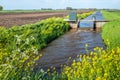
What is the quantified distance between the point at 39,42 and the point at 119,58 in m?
15.7

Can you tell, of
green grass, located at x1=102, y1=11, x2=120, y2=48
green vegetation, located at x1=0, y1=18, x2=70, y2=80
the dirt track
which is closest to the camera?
green vegetation, located at x1=0, y1=18, x2=70, y2=80

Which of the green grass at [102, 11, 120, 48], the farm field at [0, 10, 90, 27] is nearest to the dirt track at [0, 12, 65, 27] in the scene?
the farm field at [0, 10, 90, 27]

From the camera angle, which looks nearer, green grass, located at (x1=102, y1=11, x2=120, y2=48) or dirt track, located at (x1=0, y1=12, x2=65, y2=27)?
green grass, located at (x1=102, y1=11, x2=120, y2=48)

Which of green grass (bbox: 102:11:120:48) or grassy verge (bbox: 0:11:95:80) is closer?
grassy verge (bbox: 0:11:95:80)

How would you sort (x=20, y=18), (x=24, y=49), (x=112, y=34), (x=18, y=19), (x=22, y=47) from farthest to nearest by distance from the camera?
1. (x=20, y=18)
2. (x=18, y=19)
3. (x=112, y=34)
4. (x=24, y=49)
5. (x=22, y=47)

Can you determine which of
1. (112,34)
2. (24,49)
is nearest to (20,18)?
(112,34)

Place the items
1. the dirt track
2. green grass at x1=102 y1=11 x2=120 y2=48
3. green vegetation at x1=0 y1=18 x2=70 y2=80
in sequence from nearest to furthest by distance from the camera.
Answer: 1. green vegetation at x1=0 y1=18 x2=70 y2=80
2. green grass at x1=102 y1=11 x2=120 y2=48
3. the dirt track

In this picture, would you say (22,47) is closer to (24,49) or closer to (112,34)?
(24,49)

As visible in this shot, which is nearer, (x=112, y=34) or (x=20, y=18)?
(x=112, y=34)

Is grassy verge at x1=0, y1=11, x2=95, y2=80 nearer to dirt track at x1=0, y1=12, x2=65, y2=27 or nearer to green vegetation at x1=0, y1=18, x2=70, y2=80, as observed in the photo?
green vegetation at x1=0, y1=18, x2=70, y2=80

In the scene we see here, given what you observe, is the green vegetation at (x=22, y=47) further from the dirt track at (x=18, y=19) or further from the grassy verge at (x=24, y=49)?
the dirt track at (x=18, y=19)

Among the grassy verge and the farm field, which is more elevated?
the grassy verge

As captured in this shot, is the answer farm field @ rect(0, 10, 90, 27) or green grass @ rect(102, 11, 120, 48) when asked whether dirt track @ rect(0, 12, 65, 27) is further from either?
green grass @ rect(102, 11, 120, 48)

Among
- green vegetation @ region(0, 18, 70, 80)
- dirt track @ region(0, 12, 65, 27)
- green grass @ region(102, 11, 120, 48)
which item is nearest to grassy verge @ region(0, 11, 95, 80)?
green vegetation @ region(0, 18, 70, 80)
